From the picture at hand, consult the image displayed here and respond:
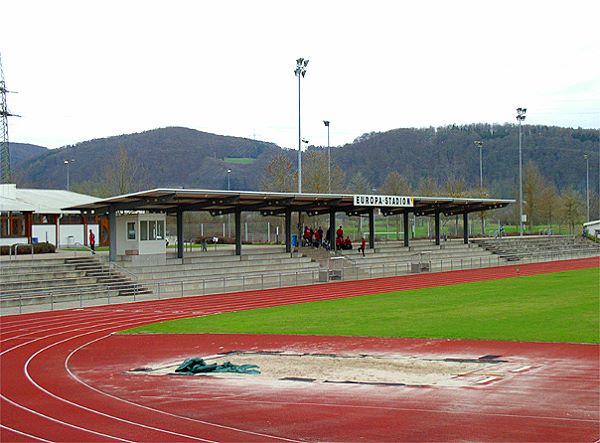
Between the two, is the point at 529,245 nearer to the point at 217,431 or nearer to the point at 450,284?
the point at 450,284

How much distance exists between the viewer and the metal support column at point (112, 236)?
36.7 meters

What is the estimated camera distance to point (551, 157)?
169 meters

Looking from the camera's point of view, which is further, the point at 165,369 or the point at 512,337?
the point at 512,337

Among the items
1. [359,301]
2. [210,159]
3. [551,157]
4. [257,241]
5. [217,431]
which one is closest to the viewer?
[217,431]

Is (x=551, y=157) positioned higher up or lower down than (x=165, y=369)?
higher up

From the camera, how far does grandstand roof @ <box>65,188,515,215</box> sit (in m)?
34.9

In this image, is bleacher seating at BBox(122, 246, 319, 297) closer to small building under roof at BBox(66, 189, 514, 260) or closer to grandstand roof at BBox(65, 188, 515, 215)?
small building under roof at BBox(66, 189, 514, 260)

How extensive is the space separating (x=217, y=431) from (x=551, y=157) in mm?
169567

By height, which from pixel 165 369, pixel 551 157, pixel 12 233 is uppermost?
pixel 551 157

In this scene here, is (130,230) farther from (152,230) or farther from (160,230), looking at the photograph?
(160,230)

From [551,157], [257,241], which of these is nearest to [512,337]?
[257,241]

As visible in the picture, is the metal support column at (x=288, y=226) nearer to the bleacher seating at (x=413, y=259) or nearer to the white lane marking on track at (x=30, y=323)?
the bleacher seating at (x=413, y=259)

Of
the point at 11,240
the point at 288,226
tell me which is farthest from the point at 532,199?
the point at 11,240

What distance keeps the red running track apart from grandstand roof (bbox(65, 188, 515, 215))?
50.6ft
